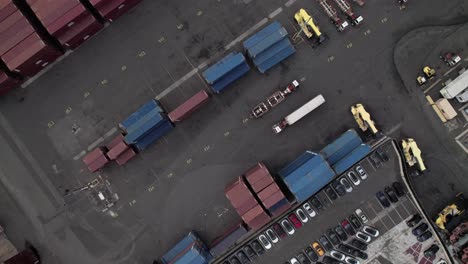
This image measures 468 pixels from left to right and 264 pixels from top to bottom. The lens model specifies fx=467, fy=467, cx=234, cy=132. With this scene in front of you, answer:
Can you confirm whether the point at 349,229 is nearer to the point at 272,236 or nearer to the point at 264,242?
the point at 272,236

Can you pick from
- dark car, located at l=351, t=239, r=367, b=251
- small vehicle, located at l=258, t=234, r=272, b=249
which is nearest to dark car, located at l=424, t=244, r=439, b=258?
dark car, located at l=351, t=239, r=367, b=251

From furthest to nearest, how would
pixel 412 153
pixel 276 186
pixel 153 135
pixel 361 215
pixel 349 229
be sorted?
1. pixel 153 135
2. pixel 412 153
3. pixel 361 215
4. pixel 349 229
5. pixel 276 186

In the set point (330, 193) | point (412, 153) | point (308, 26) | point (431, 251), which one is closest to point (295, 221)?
point (330, 193)

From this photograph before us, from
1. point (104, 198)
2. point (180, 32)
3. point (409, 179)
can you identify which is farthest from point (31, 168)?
point (409, 179)

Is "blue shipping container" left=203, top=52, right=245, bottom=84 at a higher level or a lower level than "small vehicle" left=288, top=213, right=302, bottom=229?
higher

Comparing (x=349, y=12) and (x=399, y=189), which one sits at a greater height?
(x=349, y=12)

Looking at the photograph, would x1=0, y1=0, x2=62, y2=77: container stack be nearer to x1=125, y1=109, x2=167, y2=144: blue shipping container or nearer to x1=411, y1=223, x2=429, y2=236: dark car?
x1=125, y1=109, x2=167, y2=144: blue shipping container
